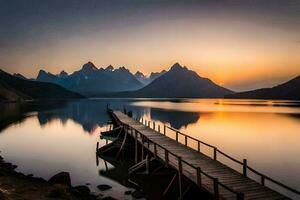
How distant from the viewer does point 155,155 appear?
23.6 metres

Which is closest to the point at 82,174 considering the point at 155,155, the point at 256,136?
the point at 155,155

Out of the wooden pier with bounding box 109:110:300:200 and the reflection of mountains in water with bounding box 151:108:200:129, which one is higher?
the wooden pier with bounding box 109:110:300:200

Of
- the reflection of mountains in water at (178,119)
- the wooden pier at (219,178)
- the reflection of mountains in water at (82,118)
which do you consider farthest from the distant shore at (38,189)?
the reflection of mountains in water at (178,119)

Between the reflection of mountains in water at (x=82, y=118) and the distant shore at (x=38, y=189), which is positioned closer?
the distant shore at (x=38, y=189)

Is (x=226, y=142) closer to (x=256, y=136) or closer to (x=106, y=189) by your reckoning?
(x=256, y=136)

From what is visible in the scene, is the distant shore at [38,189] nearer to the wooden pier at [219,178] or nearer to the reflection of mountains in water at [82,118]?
the wooden pier at [219,178]

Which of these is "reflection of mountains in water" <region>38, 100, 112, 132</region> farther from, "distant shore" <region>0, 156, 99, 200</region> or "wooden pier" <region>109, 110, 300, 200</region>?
"wooden pier" <region>109, 110, 300, 200</region>

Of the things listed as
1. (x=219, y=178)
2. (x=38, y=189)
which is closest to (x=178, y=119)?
(x=38, y=189)

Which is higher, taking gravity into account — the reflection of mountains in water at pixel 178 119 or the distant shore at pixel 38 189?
the distant shore at pixel 38 189

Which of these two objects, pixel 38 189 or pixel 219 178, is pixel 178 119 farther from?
pixel 219 178

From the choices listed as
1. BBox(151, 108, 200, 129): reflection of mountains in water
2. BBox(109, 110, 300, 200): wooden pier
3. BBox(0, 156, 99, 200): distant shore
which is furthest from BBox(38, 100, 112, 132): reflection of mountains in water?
BBox(109, 110, 300, 200): wooden pier

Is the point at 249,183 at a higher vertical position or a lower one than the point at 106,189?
higher

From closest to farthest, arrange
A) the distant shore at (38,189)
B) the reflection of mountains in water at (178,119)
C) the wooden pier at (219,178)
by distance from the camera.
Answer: the wooden pier at (219,178) < the distant shore at (38,189) < the reflection of mountains in water at (178,119)

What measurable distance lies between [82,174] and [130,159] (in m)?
6.16
